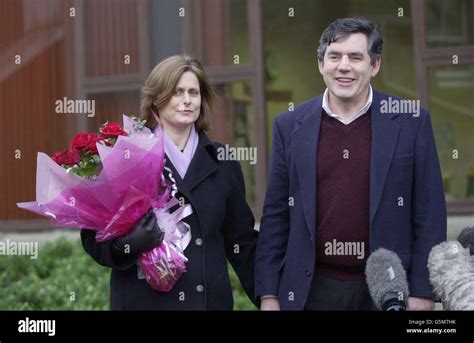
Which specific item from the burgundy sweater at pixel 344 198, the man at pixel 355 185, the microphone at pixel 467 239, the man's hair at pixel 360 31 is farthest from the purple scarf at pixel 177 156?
the microphone at pixel 467 239

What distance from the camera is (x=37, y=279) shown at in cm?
412

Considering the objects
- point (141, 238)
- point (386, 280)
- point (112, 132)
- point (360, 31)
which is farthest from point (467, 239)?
point (112, 132)

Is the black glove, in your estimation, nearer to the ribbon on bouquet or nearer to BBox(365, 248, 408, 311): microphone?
the ribbon on bouquet

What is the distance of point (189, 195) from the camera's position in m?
3.47

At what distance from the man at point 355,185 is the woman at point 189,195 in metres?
0.26

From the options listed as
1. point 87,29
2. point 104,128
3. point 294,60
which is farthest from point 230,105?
point 104,128

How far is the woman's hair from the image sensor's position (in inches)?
137

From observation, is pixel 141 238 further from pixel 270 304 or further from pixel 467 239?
pixel 467 239

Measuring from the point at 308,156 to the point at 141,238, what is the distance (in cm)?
63

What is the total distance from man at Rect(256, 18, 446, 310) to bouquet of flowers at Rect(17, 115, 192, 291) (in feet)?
1.51

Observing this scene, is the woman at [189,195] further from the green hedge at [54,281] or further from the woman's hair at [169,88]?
the green hedge at [54,281]
